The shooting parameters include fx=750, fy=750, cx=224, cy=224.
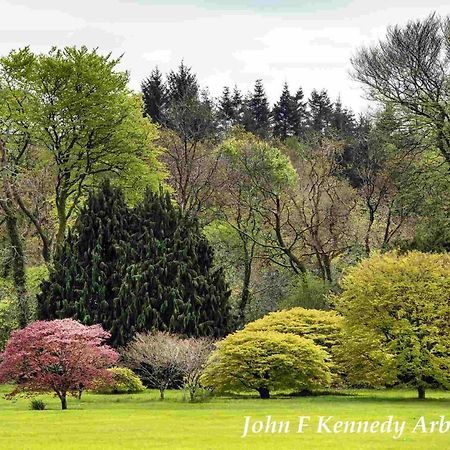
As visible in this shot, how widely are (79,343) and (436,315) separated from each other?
10.6 m

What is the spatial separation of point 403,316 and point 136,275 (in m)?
11.6

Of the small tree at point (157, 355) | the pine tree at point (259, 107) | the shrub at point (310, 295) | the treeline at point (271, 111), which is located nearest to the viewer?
the small tree at point (157, 355)

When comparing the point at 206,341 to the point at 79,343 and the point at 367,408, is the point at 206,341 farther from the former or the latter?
the point at 367,408

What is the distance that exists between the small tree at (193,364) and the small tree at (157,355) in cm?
20

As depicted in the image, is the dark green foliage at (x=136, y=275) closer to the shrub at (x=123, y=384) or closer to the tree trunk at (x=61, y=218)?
the shrub at (x=123, y=384)

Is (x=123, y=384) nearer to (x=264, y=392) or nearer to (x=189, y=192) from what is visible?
(x=264, y=392)

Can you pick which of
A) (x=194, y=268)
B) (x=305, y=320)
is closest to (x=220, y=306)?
(x=194, y=268)

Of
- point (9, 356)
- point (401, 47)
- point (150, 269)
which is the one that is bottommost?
point (9, 356)

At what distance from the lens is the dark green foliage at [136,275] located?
2971 centimetres

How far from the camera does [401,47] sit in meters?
31.1

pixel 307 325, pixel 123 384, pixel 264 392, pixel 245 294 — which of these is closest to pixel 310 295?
pixel 245 294

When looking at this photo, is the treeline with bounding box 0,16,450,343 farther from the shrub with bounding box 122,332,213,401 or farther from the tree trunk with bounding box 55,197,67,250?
the shrub with bounding box 122,332,213,401

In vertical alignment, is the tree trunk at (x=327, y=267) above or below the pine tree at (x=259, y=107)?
below

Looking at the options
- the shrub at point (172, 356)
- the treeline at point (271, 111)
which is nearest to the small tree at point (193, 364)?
the shrub at point (172, 356)
